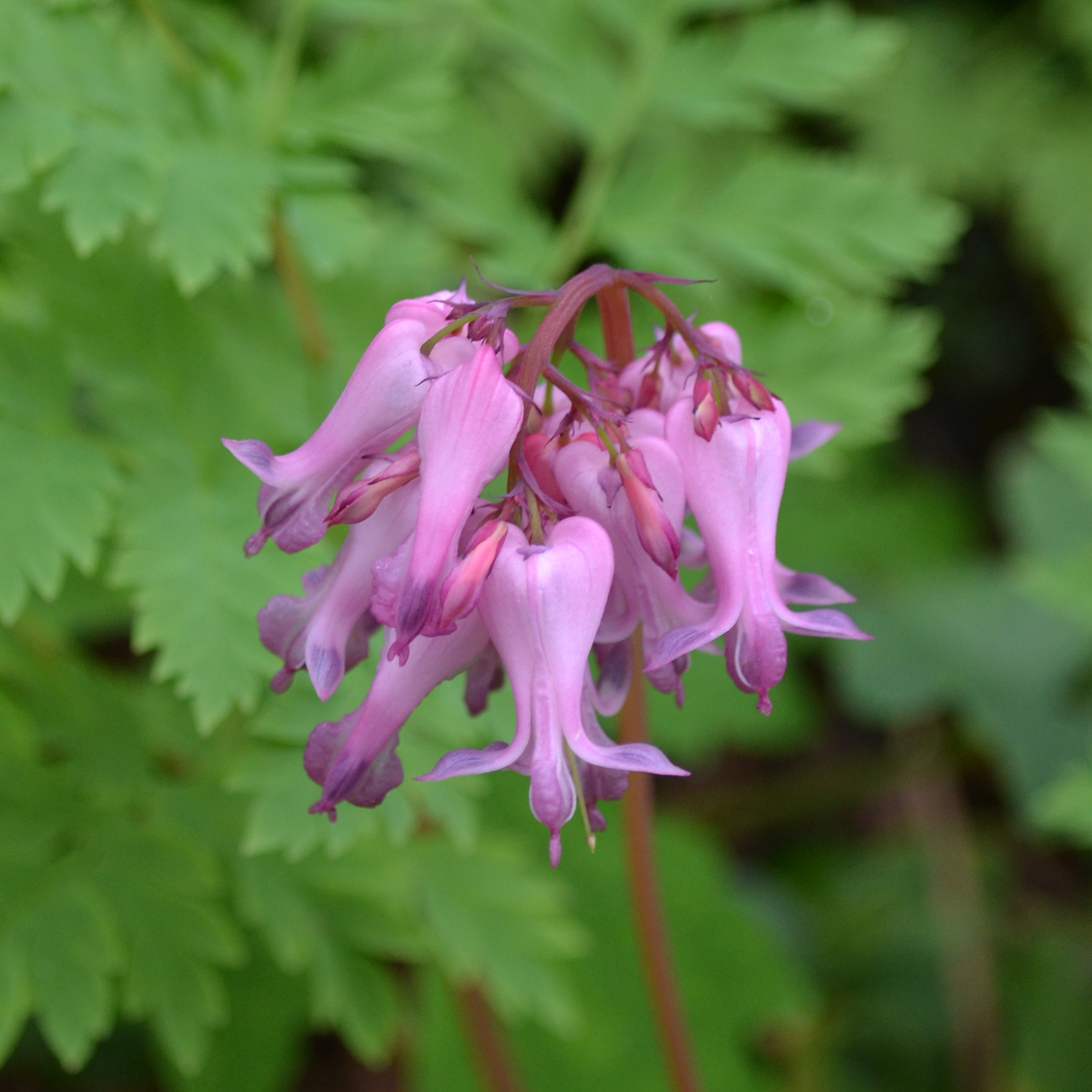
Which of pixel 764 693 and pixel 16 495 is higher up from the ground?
pixel 764 693

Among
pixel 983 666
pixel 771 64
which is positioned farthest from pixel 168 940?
pixel 983 666

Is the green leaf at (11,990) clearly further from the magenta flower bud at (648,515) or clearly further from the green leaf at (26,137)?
the magenta flower bud at (648,515)

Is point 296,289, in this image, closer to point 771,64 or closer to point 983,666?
point 771,64

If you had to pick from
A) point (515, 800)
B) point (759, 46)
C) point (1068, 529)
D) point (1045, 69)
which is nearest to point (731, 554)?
point (759, 46)

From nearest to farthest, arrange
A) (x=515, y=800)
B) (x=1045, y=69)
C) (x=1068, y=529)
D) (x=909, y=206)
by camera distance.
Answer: (x=909, y=206), (x=515, y=800), (x=1068, y=529), (x=1045, y=69)

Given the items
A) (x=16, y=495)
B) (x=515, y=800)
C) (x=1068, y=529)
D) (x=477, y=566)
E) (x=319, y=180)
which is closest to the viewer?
(x=477, y=566)

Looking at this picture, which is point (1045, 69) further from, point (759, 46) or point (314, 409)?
point (314, 409)

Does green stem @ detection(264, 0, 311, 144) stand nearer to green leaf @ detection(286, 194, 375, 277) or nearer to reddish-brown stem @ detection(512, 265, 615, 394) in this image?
green leaf @ detection(286, 194, 375, 277)
